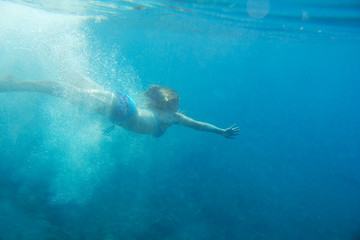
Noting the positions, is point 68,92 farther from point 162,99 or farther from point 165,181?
point 165,181

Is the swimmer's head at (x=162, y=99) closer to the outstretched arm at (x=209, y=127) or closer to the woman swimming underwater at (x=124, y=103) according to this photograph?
the woman swimming underwater at (x=124, y=103)

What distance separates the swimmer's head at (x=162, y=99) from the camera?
5195 millimetres

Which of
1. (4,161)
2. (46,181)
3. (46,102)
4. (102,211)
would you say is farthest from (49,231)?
(46,102)

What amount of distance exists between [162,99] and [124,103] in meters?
1.03

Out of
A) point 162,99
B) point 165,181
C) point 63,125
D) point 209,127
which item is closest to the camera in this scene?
point 162,99

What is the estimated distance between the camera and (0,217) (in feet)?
22.4

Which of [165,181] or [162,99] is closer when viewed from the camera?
[162,99]

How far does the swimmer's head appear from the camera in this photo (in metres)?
5.20

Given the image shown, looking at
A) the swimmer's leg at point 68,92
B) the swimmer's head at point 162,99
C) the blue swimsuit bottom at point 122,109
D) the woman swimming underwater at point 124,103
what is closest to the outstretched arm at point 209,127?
the woman swimming underwater at point 124,103

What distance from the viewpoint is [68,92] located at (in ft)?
15.1

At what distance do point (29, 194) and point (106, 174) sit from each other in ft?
10.3

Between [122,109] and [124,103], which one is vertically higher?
[124,103]

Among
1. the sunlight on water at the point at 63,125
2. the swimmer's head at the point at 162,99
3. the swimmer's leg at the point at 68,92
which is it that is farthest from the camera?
the sunlight on water at the point at 63,125

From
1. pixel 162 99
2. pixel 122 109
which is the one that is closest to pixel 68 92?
pixel 122 109
